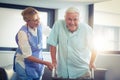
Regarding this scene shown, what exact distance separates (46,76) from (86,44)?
49.7 inches

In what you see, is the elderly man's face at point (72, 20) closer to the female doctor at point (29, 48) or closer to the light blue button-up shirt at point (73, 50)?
the light blue button-up shirt at point (73, 50)

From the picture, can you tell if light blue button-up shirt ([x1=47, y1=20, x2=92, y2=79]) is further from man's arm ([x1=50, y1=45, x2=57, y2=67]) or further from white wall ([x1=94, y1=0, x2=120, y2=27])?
white wall ([x1=94, y1=0, x2=120, y2=27])

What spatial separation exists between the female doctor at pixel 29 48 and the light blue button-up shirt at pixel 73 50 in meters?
0.16

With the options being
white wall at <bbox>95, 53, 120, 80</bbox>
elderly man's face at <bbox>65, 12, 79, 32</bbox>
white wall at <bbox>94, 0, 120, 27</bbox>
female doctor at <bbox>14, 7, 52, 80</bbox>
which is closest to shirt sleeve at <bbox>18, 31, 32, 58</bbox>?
female doctor at <bbox>14, 7, 52, 80</bbox>

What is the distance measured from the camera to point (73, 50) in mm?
1973

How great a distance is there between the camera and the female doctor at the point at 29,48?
203cm

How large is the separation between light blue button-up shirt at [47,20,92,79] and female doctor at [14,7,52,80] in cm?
16

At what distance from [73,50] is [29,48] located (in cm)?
36

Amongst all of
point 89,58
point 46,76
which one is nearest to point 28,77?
point 89,58

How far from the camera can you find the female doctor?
203 cm

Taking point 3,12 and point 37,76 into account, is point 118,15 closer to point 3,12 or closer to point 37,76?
point 3,12

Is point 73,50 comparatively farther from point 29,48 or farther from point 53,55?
point 29,48

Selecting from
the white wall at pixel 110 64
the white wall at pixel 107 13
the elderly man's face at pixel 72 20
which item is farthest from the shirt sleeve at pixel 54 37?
the white wall at pixel 107 13

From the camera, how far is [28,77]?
2.10 m
